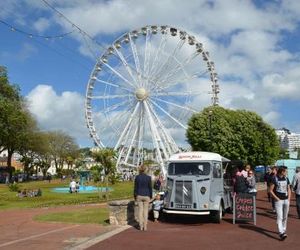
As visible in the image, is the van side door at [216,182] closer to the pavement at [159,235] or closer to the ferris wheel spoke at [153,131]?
the pavement at [159,235]

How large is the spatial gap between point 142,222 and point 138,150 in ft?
124

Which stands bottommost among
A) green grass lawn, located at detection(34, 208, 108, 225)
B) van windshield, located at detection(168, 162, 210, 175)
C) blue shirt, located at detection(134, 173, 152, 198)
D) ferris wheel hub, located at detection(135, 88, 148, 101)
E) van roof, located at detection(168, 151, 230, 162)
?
green grass lawn, located at detection(34, 208, 108, 225)

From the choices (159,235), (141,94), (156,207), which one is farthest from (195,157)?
(141,94)

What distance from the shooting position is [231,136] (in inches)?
2312

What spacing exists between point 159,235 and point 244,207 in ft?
12.5

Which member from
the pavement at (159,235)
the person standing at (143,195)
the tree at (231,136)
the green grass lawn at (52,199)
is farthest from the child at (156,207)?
the tree at (231,136)

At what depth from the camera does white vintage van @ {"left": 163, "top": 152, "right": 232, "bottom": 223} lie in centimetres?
1612

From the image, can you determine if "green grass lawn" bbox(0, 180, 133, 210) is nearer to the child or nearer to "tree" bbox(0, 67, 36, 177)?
the child

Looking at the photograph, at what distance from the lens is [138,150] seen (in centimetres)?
5188

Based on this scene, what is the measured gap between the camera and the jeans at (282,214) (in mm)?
12516

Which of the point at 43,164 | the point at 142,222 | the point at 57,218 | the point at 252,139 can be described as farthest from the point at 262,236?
the point at 43,164

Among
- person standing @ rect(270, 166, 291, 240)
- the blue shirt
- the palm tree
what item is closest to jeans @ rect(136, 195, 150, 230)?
the blue shirt

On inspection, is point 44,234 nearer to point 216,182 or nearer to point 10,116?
point 216,182

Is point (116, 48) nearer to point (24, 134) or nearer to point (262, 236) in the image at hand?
point (24, 134)
